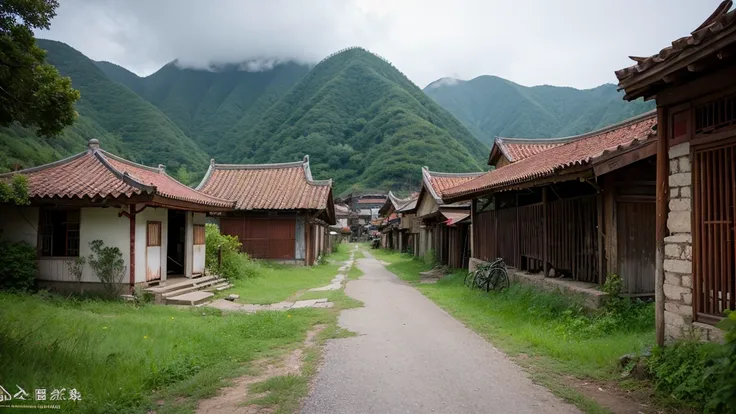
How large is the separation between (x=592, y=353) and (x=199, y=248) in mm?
12635

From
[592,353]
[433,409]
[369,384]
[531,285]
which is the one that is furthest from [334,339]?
[531,285]

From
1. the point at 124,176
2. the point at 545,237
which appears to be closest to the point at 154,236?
the point at 124,176

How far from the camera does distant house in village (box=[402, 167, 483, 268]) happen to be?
20.0 m

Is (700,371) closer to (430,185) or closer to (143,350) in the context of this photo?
(143,350)

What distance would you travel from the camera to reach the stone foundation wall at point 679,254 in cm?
508

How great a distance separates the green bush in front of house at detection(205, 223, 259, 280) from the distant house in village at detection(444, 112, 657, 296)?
369 inches

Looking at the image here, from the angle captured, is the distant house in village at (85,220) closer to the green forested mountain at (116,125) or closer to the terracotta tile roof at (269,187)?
the terracotta tile roof at (269,187)

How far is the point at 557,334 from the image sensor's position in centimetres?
730

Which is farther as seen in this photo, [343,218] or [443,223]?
[343,218]

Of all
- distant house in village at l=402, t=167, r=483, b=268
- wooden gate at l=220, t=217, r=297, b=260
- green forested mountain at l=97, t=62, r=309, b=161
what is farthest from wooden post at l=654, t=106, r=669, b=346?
green forested mountain at l=97, t=62, r=309, b=161

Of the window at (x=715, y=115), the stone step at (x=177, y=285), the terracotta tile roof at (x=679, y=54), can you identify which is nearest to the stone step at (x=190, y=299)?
the stone step at (x=177, y=285)

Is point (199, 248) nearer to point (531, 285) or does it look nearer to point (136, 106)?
point (531, 285)

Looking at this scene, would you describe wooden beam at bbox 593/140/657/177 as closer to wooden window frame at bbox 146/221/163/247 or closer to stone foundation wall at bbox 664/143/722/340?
stone foundation wall at bbox 664/143/722/340

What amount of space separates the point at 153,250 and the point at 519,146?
16277mm
